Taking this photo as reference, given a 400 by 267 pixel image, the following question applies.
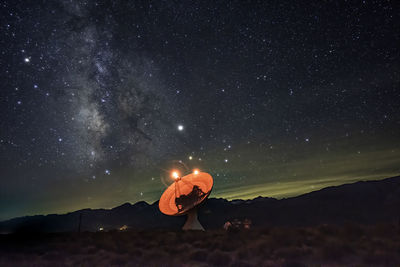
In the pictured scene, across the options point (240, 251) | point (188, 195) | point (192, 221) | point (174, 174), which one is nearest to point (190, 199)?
point (188, 195)

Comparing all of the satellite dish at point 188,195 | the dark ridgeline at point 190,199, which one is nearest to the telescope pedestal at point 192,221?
the satellite dish at point 188,195

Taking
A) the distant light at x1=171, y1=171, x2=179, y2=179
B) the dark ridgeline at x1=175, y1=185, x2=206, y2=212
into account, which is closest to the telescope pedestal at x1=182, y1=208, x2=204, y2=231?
the dark ridgeline at x1=175, y1=185, x2=206, y2=212

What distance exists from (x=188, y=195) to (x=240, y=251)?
10.5 meters

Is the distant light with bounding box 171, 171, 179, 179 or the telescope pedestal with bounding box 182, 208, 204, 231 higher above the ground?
the distant light with bounding box 171, 171, 179, 179

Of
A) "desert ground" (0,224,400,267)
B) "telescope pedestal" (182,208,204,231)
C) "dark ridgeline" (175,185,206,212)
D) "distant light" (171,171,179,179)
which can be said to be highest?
"distant light" (171,171,179,179)

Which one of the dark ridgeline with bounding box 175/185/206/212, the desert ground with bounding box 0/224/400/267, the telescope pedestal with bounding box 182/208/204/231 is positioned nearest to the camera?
the desert ground with bounding box 0/224/400/267

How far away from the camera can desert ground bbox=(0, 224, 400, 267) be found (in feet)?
28.3

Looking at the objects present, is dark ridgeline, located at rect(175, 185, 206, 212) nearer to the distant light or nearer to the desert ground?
the distant light

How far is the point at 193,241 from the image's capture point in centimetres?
1294

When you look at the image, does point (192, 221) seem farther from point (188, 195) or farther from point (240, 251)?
point (240, 251)

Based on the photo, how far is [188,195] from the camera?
2011cm

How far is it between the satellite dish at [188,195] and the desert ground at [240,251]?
19.2 feet

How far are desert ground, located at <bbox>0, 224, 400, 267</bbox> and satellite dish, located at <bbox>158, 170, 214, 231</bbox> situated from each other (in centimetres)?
584

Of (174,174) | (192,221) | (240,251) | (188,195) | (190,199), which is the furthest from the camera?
(174,174)
